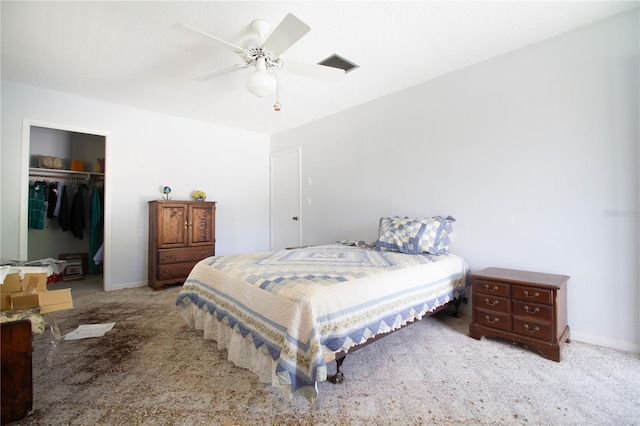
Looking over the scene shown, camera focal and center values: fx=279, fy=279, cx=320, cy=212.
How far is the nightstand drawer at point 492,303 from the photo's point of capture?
2.18 meters

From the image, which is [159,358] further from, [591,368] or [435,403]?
[591,368]

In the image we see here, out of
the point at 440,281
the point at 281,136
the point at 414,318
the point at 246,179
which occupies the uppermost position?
the point at 281,136

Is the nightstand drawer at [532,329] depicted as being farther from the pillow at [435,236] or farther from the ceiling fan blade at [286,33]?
the ceiling fan blade at [286,33]

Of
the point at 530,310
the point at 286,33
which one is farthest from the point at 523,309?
the point at 286,33

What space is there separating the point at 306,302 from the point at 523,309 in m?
1.74

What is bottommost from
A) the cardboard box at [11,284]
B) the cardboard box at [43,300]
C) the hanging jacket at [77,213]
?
the cardboard box at [43,300]

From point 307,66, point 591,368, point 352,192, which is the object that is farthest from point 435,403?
point 352,192

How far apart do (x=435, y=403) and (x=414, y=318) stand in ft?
2.07

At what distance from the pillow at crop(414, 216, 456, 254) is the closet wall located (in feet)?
17.1

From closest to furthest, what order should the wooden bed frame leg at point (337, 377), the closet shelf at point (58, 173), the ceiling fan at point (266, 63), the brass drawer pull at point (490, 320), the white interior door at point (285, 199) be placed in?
1. the wooden bed frame leg at point (337, 377)
2. the ceiling fan at point (266, 63)
3. the brass drawer pull at point (490, 320)
4. the closet shelf at point (58, 173)
5. the white interior door at point (285, 199)

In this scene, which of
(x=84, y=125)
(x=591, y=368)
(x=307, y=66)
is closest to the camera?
(x=591, y=368)

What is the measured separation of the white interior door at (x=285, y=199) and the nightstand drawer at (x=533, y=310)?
3260 millimetres

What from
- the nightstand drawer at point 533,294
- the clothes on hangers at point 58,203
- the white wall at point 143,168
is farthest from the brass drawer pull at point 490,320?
the clothes on hangers at point 58,203

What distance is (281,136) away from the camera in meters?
5.18
